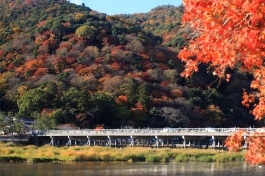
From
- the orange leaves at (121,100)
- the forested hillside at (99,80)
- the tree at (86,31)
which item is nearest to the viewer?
the forested hillside at (99,80)

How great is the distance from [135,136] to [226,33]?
54912 millimetres

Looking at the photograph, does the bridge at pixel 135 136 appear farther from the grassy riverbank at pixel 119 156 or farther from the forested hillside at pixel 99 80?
the grassy riverbank at pixel 119 156

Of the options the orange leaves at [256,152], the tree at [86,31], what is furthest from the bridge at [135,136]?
the orange leaves at [256,152]

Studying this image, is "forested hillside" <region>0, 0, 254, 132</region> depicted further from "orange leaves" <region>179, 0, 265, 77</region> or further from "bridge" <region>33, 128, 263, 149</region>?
"orange leaves" <region>179, 0, 265, 77</region>

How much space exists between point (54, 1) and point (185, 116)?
71928 mm

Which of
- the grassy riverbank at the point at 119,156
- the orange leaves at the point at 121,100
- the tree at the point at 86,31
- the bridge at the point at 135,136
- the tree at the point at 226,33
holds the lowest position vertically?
the grassy riverbank at the point at 119,156

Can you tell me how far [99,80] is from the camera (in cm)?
8138

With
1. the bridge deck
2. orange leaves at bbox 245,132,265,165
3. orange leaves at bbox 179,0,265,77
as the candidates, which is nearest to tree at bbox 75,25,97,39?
the bridge deck

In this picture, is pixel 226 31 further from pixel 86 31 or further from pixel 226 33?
pixel 86 31

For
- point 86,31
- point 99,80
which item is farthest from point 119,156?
point 86,31

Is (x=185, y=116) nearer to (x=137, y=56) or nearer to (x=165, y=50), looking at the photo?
(x=137, y=56)

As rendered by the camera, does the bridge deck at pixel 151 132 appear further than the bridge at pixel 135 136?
No

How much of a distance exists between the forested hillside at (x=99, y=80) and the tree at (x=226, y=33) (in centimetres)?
5865

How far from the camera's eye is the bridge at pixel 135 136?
5641 centimetres
